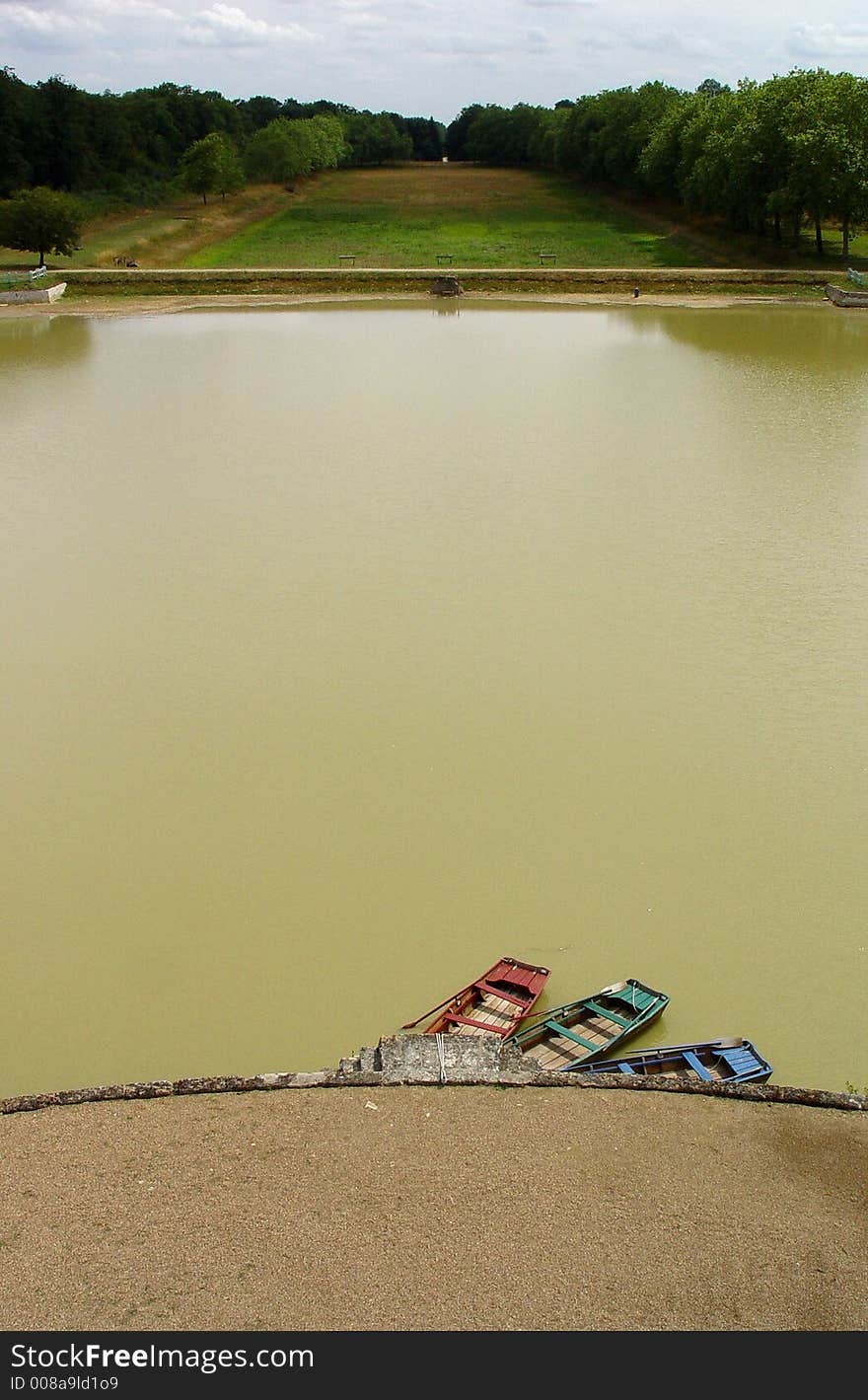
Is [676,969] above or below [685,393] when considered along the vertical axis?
below

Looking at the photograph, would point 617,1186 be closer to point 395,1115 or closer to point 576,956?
point 395,1115

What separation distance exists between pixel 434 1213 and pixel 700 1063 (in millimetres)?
2464

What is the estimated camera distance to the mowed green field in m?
49.3

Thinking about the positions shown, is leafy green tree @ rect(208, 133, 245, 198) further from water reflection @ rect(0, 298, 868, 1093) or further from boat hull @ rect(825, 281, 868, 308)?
water reflection @ rect(0, 298, 868, 1093)

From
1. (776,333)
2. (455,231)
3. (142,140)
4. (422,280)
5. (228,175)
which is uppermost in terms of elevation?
(142,140)

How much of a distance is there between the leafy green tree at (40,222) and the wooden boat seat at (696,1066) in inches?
1648

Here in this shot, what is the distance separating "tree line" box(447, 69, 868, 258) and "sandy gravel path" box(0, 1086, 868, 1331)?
4083 centimetres

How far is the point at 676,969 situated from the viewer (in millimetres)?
9172

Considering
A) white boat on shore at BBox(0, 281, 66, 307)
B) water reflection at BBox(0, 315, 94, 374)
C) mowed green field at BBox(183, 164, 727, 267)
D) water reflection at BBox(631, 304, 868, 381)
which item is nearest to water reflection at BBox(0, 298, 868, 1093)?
water reflection at BBox(631, 304, 868, 381)

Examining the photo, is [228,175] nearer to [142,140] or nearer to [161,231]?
[161,231]

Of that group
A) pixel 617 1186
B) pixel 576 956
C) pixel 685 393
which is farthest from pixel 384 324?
pixel 617 1186

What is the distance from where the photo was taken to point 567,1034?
8.33 metres

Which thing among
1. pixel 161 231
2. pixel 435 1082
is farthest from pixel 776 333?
pixel 435 1082

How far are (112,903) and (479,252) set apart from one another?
153ft
